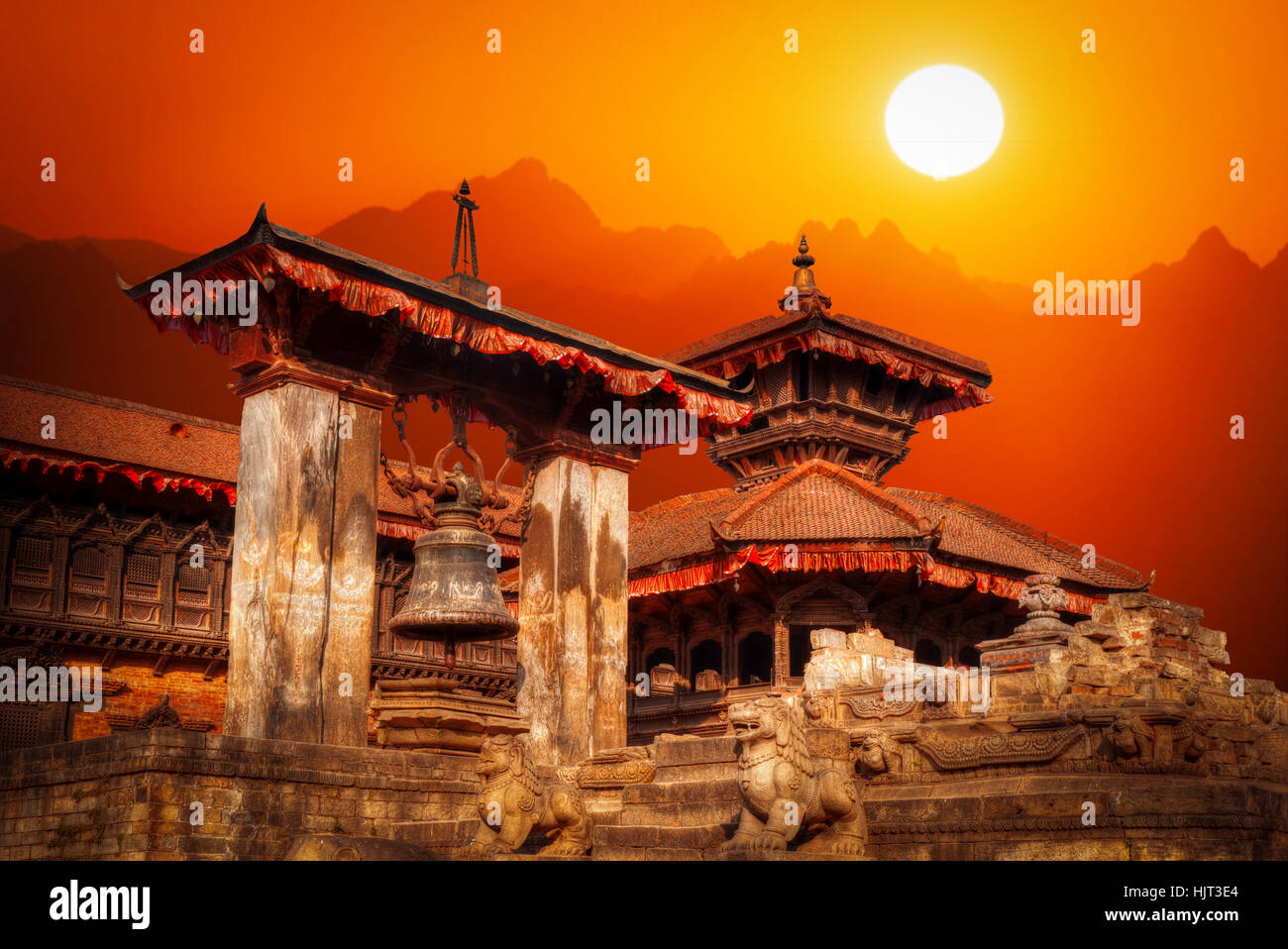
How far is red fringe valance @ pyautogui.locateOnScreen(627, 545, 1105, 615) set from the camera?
22.4m

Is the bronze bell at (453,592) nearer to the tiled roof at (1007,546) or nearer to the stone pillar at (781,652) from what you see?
the stone pillar at (781,652)

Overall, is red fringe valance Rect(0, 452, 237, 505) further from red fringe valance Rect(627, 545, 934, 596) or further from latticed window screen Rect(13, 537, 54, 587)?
red fringe valance Rect(627, 545, 934, 596)

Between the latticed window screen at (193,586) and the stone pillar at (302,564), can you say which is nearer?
the stone pillar at (302,564)

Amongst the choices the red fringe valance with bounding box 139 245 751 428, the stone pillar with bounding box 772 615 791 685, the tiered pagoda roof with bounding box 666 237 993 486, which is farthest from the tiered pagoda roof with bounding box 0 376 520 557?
the red fringe valance with bounding box 139 245 751 428

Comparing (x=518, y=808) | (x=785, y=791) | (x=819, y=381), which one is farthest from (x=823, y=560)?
(x=785, y=791)

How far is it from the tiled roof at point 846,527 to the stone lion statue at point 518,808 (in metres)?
10.0

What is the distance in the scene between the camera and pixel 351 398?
1538 centimetres

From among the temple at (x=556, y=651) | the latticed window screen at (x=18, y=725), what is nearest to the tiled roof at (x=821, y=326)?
the temple at (x=556, y=651)

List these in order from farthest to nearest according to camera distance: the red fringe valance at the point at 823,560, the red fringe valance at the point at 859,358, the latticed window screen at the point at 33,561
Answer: the red fringe valance at the point at 859,358 < the latticed window screen at the point at 33,561 < the red fringe valance at the point at 823,560

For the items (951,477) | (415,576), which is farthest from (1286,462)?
(415,576)

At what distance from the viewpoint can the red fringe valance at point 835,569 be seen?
22406 millimetres

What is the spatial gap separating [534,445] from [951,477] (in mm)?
24944

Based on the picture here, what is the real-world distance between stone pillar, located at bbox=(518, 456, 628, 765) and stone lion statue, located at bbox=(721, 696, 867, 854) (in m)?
5.44

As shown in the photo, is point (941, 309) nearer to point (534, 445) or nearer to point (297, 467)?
point (534, 445)
